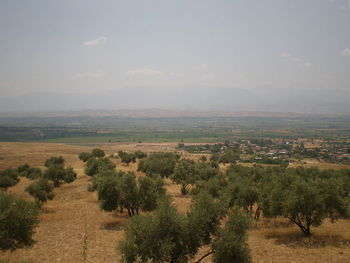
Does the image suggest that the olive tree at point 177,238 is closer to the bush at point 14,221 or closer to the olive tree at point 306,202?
the bush at point 14,221

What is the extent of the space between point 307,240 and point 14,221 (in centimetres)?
2876

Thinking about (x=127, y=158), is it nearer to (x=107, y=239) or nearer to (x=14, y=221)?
(x=107, y=239)

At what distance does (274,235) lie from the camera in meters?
34.3

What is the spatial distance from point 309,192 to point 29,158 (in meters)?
117

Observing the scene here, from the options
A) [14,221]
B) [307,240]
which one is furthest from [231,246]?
[14,221]

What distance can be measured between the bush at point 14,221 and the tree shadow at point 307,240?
24.9 metres

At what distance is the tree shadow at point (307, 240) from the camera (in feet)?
98.9

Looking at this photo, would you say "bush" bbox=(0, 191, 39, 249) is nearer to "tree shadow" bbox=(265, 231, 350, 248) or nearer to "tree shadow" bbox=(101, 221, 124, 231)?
"tree shadow" bbox=(101, 221, 124, 231)

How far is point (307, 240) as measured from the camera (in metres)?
31.4

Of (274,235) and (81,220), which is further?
(81,220)

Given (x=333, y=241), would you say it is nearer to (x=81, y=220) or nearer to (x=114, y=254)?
(x=114, y=254)

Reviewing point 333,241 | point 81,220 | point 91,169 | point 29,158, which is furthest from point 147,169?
point 29,158

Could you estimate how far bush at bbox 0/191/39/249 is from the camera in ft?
84.3

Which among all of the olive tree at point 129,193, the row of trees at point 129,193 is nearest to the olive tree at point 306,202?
the row of trees at point 129,193
